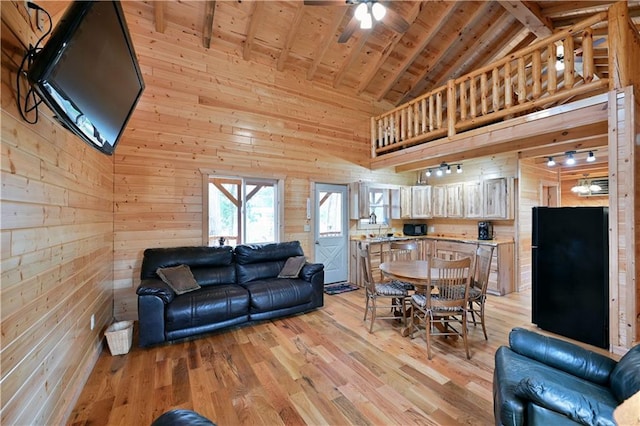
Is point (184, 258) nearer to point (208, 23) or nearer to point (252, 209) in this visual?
point (252, 209)

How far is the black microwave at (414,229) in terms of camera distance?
6.43m

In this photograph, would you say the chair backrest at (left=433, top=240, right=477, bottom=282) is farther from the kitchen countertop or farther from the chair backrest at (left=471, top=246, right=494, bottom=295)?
the chair backrest at (left=471, top=246, right=494, bottom=295)

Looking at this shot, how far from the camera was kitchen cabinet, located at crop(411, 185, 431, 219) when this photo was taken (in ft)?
20.5

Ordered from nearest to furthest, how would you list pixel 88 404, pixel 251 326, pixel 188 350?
1. pixel 88 404
2. pixel 188 350
3. pixel 251 326

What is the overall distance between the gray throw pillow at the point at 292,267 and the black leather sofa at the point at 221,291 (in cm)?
8

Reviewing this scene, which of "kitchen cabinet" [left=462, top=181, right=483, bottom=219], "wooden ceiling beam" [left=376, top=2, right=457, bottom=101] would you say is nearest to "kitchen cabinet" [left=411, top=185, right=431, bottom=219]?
"kitchen cabinet" [left=462, top=181, right=483, bottom=219]

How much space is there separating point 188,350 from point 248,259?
1429 mm

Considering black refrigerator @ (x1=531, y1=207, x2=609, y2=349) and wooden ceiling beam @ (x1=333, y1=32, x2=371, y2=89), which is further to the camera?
wooden ceiling beam @ (x1=333, y1=32, x2=371, y2=89)

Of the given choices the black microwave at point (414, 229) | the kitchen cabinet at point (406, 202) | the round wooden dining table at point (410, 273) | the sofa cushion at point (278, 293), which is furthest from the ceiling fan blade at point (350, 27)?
the black microwave at point (414, 229)

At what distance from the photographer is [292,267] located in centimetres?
416

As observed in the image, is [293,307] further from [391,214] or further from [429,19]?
[429,19]

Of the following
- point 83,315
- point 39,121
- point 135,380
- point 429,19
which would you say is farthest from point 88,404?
point 429,19

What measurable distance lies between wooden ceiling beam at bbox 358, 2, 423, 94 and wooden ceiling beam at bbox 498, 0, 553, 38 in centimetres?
110

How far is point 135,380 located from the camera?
7.75 ft
